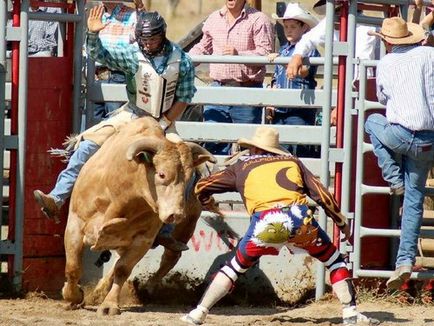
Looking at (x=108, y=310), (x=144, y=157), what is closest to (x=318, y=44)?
(x=144, y=157)

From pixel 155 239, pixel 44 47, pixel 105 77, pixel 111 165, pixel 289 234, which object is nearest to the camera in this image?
pixel 289 234

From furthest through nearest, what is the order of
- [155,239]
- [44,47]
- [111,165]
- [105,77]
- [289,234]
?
1. [105,77]
2. [44,47]
3. [155,239]
4. [111,165]
5. [289,234]

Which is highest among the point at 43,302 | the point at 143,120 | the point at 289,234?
the point at 143,120

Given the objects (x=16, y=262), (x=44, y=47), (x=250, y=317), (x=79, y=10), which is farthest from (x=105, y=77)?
(x=250, y=317)

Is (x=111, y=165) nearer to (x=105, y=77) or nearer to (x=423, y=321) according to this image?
(x=423, y=321)

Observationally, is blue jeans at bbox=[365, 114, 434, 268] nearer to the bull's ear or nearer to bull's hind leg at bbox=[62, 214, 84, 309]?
the bull's ear

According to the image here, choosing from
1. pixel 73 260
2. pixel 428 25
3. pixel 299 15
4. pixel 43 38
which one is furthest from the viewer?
pixel 43 38

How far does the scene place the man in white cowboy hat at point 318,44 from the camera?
10023 mm

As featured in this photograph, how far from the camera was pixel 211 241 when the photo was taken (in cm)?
1040

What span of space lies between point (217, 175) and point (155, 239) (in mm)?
1263

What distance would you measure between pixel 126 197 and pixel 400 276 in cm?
201

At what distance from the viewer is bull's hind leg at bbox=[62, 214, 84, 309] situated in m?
9.48

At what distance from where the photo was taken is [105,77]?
12875 mm

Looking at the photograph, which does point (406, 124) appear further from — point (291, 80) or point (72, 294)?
point (72, 294)
